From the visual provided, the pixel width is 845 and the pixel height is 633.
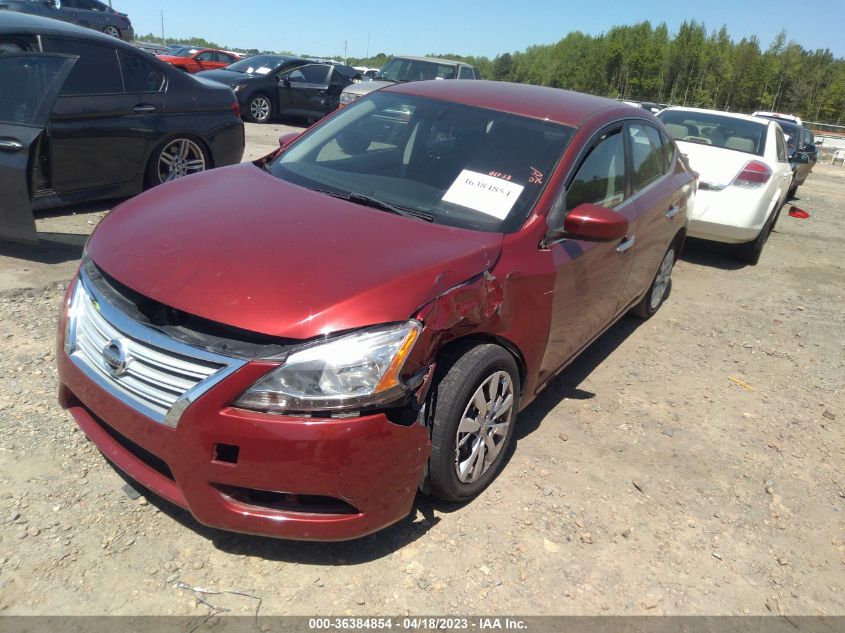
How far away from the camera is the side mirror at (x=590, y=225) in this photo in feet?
10.0

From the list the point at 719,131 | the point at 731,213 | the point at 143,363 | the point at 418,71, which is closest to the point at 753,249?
the point at 731,213

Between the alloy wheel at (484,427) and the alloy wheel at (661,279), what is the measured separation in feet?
8.97

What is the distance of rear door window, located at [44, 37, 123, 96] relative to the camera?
5410 mm

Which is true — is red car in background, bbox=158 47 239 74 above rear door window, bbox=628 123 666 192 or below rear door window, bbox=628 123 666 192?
below

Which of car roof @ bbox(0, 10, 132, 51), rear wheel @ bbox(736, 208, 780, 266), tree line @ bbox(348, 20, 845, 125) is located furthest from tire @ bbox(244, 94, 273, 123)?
tree line @ bbox(348, 20, 845, 125)

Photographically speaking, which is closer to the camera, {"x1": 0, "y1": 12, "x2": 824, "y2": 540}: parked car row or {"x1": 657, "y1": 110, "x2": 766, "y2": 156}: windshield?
{"x1": 0, "y1": 12, "x2": 824, "y2": 540}: parked car row

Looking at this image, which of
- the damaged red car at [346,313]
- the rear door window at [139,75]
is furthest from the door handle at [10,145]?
the damaged red car at [346,313]

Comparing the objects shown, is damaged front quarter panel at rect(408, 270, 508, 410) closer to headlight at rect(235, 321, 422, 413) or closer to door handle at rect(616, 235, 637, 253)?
headlight at rect(235, 321, 422, 413)

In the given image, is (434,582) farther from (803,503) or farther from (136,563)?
(803,503)

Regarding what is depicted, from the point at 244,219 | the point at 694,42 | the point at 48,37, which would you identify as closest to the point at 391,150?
the point at 244,219

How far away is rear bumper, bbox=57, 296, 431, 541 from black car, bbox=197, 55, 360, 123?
13.4 metres

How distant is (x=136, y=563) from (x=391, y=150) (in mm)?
2317

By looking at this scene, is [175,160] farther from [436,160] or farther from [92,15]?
Result: [92,15]

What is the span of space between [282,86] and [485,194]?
13.1 metres
